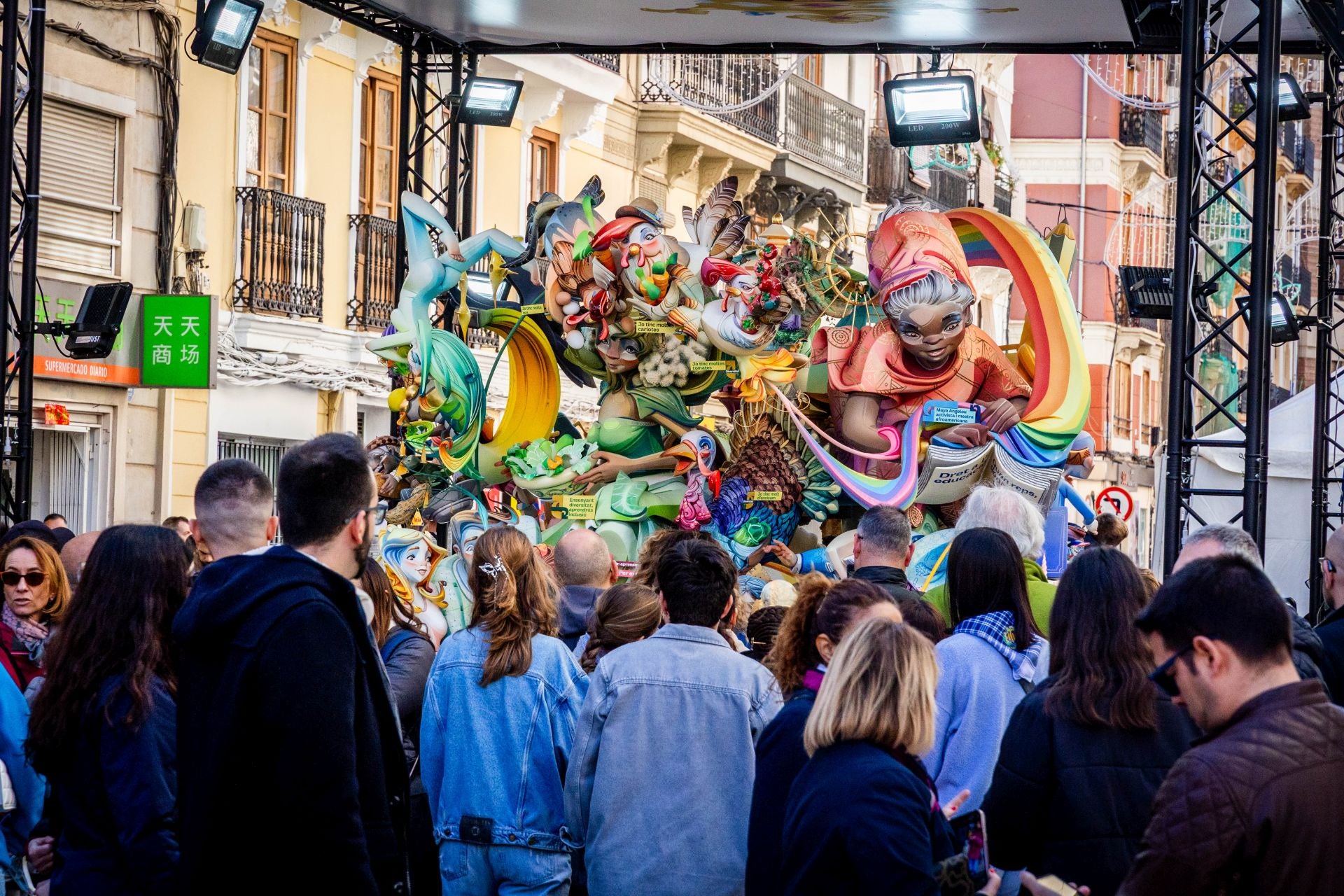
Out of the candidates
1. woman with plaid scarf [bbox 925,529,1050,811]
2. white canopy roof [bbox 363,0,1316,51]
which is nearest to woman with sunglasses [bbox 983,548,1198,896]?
woman with plaid scarf [bbox 925,529,1050,811]

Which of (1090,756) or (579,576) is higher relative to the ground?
(579,576)

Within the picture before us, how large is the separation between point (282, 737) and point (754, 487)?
319 inches

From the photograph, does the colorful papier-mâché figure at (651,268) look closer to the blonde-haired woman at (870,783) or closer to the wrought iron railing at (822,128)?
the blonde-haired woman at (870,783)

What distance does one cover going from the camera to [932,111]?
14281 millimetres

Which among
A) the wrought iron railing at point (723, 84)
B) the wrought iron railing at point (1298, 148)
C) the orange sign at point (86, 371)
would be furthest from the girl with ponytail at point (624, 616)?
the wrought iron railing at point (1298, 148)

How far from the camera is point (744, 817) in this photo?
5062 mm

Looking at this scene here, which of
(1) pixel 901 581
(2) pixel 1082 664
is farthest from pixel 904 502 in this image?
(2) pixel 1082 664

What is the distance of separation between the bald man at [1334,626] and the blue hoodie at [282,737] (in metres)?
2.73

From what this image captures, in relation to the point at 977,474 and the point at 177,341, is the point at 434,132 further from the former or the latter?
the point at 977,474

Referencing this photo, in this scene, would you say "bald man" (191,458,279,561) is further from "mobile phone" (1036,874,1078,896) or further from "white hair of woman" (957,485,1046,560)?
"white hair of woman" (957,485,1046,560)

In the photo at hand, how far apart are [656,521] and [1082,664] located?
25.7 ft

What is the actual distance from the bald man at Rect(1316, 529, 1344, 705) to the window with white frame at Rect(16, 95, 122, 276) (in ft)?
37.8

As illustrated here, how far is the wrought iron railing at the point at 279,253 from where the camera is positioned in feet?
57.5

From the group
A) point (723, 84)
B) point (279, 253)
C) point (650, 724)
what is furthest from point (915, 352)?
point (723, 84)
